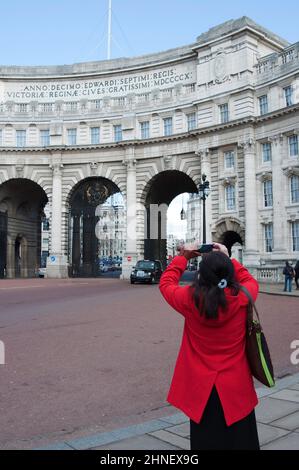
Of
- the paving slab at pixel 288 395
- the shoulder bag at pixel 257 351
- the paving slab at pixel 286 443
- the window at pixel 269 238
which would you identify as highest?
the window at pixel 269 238

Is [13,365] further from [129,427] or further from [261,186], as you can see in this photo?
[261,186]

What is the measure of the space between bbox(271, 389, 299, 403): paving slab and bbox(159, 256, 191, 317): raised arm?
3233 mm

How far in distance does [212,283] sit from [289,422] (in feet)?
8.77

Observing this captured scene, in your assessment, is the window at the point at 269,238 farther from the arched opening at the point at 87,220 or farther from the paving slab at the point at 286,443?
Answer: the paving slab at the point at 286,443

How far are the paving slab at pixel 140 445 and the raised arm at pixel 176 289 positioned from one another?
1.66m

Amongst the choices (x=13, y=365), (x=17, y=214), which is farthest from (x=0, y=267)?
(x=13, y=365)

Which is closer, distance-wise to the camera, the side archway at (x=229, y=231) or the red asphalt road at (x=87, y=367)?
the red asphalt road at (x=87, y=367)

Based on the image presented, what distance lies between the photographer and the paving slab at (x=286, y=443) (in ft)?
14.0

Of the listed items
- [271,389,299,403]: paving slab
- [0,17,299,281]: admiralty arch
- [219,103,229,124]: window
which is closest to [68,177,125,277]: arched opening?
[0,17,299,281]: admiralty arch

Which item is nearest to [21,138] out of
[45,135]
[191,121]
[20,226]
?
[45,135]

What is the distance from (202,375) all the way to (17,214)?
53153mm

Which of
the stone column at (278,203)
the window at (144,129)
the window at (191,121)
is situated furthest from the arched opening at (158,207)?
the stone column at (278,203)

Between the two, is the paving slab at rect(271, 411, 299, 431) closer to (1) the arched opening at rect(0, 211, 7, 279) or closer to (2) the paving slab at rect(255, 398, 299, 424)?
(2) the paving slab at rect(255, 398, 299, 424)

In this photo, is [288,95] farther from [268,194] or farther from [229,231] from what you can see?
[229,231]
